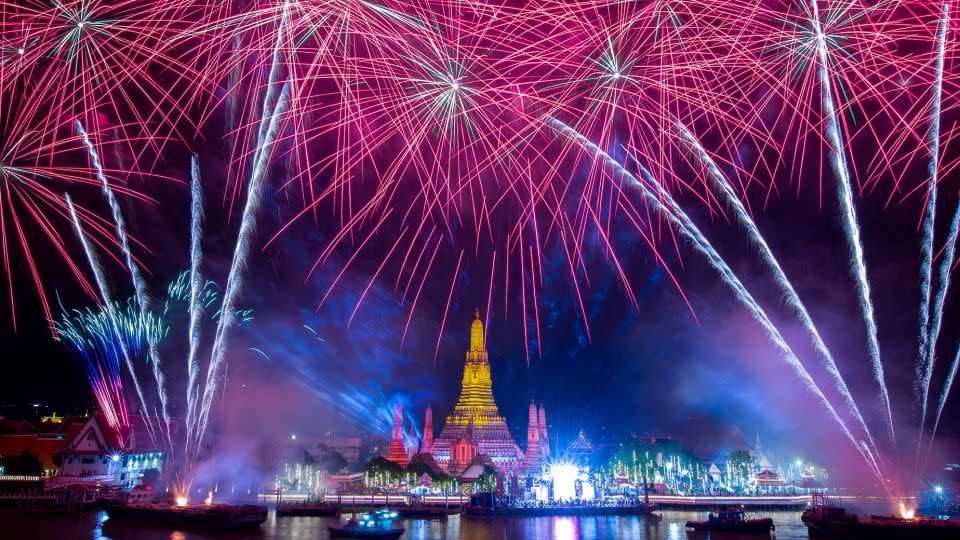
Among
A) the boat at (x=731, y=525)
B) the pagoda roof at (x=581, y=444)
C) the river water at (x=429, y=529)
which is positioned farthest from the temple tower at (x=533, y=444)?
the boat at (x=731, y=525)

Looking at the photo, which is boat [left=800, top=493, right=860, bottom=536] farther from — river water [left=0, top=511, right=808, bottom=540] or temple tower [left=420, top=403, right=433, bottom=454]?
temple tower [left=420, top=403, right=433, bottom=454]

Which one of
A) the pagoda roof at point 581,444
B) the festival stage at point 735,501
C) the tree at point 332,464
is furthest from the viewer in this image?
the pagoda roof at point 581,444

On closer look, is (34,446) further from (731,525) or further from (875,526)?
(875,526)

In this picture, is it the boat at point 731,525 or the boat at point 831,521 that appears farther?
the boat at point 731,525

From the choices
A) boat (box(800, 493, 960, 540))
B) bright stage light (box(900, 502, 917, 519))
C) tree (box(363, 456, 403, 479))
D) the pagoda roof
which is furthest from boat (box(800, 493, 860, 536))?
the pagoda roof

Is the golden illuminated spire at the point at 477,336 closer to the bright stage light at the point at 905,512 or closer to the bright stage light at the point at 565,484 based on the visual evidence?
the bright stage light at the point at 565,484

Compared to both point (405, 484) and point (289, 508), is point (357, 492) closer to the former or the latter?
point (405, 484)

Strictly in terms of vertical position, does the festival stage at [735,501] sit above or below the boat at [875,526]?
below

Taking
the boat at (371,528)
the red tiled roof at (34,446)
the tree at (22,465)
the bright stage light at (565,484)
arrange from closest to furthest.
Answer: the boat at (371,528) → the tree at (22,465) → the red tiled roof at (34,446) → the bright stage light at (565,484)
